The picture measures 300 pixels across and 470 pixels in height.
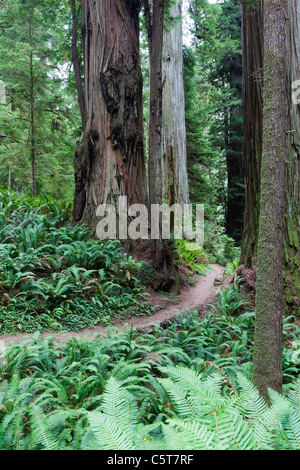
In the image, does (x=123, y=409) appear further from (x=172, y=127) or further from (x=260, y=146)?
(x=172, y=127)

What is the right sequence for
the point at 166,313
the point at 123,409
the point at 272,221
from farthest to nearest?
the point at 166,313 → the point at 272,221 → the point at 123,409

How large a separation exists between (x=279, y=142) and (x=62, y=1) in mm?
10096

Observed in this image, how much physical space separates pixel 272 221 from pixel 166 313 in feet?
11.6

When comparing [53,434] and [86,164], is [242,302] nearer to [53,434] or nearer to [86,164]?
[53,434]

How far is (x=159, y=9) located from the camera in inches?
247

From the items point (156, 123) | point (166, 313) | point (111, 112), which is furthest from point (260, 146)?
point (166, 313)

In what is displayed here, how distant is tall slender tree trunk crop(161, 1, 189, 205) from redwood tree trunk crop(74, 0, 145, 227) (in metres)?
4.21

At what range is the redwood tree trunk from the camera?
713 cm

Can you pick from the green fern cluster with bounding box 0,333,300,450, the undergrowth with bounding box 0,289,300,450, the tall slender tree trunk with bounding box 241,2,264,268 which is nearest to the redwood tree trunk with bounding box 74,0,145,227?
the tall slender tree trunk with bounding box 241,2,264,268

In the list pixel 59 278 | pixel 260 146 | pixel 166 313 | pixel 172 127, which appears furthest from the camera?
pixel 172 127

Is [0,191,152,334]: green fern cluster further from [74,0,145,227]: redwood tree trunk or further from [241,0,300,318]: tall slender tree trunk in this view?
[241,0,300,318]: tall slender tree trunk

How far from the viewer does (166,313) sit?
19.4 feet

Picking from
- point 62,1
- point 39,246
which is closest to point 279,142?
point 39,246

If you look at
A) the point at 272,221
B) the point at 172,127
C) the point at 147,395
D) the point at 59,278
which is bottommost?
the point at 147,395
